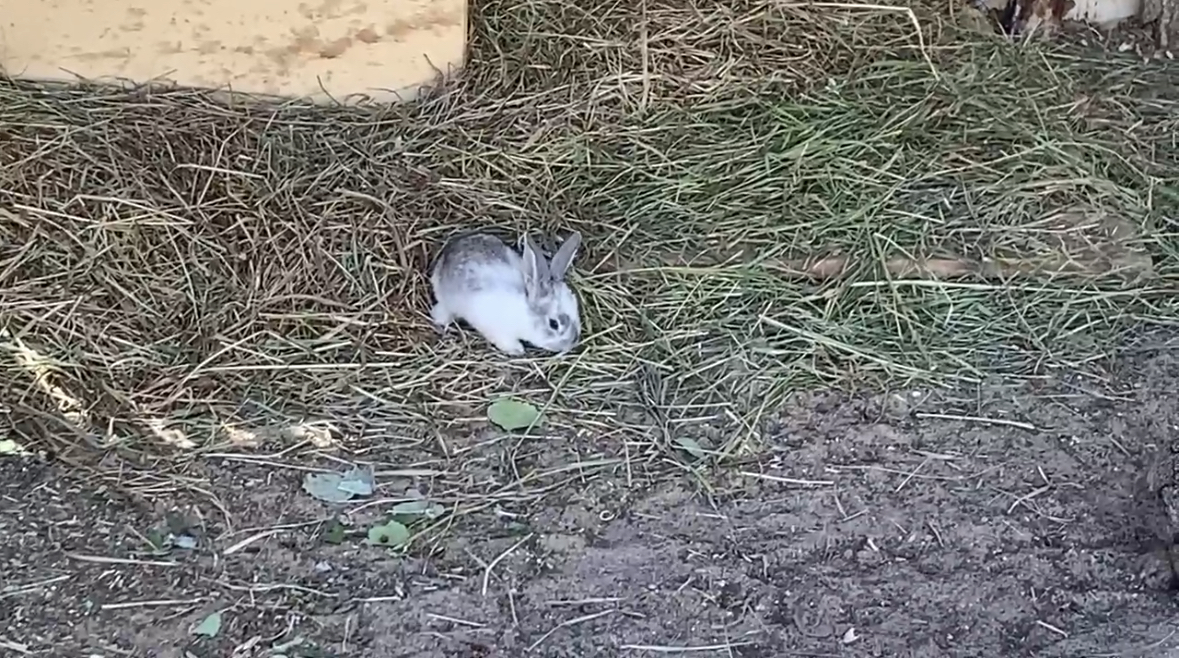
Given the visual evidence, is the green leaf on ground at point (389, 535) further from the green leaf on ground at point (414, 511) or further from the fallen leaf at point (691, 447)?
the fallen leaf at point (691, 447)

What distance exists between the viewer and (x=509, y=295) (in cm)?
305

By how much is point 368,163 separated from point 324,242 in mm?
313

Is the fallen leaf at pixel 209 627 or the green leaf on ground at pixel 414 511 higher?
the fallen leaf at pixel 209 627

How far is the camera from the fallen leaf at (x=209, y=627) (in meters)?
2.41

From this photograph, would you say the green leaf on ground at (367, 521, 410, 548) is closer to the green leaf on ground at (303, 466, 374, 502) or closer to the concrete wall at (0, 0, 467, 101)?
the green leaf on ground at (303, 466, 374, 502)

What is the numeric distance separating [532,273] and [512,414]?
32cm

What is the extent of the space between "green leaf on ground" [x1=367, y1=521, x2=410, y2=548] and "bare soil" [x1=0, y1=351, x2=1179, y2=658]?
0.08 feet

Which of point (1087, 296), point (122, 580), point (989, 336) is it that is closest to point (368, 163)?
point (122, 580)

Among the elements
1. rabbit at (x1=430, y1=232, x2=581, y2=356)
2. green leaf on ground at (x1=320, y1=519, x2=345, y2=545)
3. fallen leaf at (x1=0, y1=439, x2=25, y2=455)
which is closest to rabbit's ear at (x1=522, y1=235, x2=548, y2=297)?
rabbit at (x1=430, y1=232, x2=581, y2=356)

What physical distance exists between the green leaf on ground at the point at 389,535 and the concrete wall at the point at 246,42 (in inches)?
60.4

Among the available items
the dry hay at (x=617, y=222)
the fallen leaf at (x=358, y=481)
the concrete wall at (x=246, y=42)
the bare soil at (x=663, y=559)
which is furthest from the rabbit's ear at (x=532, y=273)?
the concrete wall at (x=246, y=42)

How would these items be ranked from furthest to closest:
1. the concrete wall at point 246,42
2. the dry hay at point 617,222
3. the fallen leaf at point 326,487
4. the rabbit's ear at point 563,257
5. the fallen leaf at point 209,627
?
the concrete wall at point 246,42, the rabbit's ear at point 563,257, the dry hay at point 617,222, the fallen leaf at point 326,487, the fallen leaf at point 209,627

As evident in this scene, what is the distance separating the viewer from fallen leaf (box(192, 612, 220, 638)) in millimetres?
2414

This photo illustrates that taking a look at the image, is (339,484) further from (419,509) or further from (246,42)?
(246,42)
